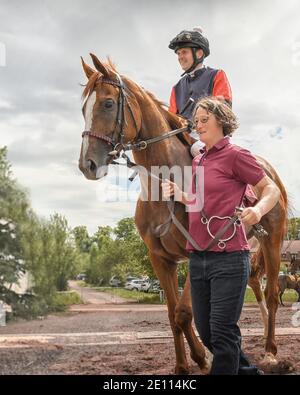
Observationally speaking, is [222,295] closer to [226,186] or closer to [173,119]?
[226,186]

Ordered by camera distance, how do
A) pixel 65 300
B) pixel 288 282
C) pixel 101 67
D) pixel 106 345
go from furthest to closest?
pixel 288 282 < pixel 65 300 < pixel 106 345 < pixel 101 67

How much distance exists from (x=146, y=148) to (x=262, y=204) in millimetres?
1337

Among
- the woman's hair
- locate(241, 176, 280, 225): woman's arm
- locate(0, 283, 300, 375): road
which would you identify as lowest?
locate(0, 283, 300, 375): road

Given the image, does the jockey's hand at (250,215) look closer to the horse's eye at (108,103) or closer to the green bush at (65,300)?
the horse's eye at (108,103)

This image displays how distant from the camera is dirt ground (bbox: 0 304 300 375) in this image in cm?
361

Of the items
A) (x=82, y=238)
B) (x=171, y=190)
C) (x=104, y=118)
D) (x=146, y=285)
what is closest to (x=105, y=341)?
(x=146, y=285)

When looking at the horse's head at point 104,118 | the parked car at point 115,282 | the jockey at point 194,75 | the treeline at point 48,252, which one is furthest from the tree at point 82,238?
the horse's head at point 104,118

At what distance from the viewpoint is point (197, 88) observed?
11.3ft

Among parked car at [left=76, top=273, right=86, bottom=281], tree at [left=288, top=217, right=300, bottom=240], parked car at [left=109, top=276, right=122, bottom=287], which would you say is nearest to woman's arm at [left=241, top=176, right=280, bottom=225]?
tree at [left=288, top=217, right=300, bottom=240]

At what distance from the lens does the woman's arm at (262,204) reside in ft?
5.80

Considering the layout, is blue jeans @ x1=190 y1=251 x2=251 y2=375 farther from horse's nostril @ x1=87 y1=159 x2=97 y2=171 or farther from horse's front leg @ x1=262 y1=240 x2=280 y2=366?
horse's front leg @ x1=262 y1=240 x2=280 y2=366

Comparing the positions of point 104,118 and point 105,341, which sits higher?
point 104,118

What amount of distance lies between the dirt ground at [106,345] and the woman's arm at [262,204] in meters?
1.91

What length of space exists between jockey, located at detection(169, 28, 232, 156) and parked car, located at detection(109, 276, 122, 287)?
293 centimetres
